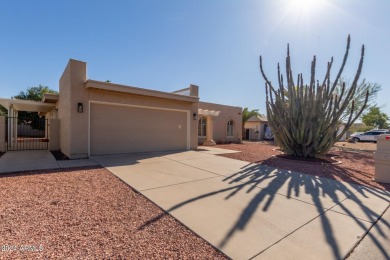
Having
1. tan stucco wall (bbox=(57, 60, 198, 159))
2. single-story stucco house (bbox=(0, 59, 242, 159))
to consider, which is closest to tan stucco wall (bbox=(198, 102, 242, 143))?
single-story stucco house (bbox=(0, 59, 242, 159))

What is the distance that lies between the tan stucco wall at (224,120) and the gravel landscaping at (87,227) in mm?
15734

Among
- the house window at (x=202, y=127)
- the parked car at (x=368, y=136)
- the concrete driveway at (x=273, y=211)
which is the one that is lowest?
the concrete driveway at (x=273, y=211)

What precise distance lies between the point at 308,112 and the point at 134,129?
28.3 ft

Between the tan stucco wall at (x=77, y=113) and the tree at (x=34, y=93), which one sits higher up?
the tree at (x=34, y=93)

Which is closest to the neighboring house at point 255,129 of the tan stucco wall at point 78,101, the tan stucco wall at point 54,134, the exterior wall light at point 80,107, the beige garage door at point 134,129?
the beige garage door at point 134,129

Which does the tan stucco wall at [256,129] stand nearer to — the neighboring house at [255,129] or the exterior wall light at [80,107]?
the neighboring house at [255,129]

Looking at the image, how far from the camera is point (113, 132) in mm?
9914

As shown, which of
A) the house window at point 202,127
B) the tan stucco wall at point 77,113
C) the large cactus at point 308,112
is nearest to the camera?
the tan stucco wall at point 77,113

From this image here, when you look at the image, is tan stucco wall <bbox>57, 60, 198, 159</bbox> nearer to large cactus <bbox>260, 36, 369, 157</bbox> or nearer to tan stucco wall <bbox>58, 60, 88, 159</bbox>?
tan stucco wall <bbox>58, 60, 88, 159</bbox>

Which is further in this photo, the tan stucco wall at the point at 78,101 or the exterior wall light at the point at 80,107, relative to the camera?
the exterior wall light at the point at 80,107

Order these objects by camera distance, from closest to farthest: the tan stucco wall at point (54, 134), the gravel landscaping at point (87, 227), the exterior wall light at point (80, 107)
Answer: the gravel landscaping at point (87, 227) < the exterior wall light at point (80, 107) < the tan stucco wall at point (54, 134)

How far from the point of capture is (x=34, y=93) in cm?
3052

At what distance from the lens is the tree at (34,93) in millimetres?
30016

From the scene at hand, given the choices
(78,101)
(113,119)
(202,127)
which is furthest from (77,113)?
(202,127)
